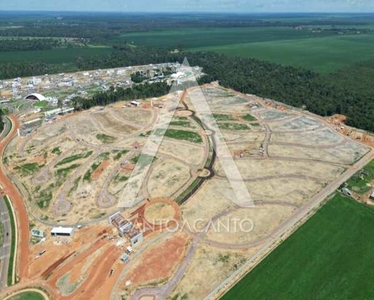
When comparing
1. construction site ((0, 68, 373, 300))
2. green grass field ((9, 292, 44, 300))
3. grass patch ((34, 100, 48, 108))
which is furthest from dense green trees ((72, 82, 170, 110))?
green grass field ((9, 292, 44, 300))

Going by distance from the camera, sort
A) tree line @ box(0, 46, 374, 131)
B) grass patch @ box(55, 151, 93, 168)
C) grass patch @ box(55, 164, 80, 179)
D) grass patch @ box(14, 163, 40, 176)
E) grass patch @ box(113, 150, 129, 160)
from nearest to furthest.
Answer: grass patch @ box(55, 164, 80, 179)
grass patch @ box(14, 163, 40, 176)
grass patch @ box(55, 151, 93, 168)
grass patch @ box(113, 150, 129, 160)
tree line @ box(0, 46, 374, 131)

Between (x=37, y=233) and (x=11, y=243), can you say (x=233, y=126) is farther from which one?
(x=11, y=243)

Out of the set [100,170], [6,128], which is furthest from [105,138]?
[6,128]

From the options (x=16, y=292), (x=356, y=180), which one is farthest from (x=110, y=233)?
(x=356, y=180)

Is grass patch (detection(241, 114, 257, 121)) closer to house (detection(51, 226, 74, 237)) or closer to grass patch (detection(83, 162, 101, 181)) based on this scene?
grass patch (detection(83, 162, 101, 181))

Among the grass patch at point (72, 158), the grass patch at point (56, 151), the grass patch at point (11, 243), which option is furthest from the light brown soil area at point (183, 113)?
the grass patch at point (11, 243)

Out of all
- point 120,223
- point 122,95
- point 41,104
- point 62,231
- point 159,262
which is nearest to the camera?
point 159,262

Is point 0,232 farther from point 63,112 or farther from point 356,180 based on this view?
point 356,180
